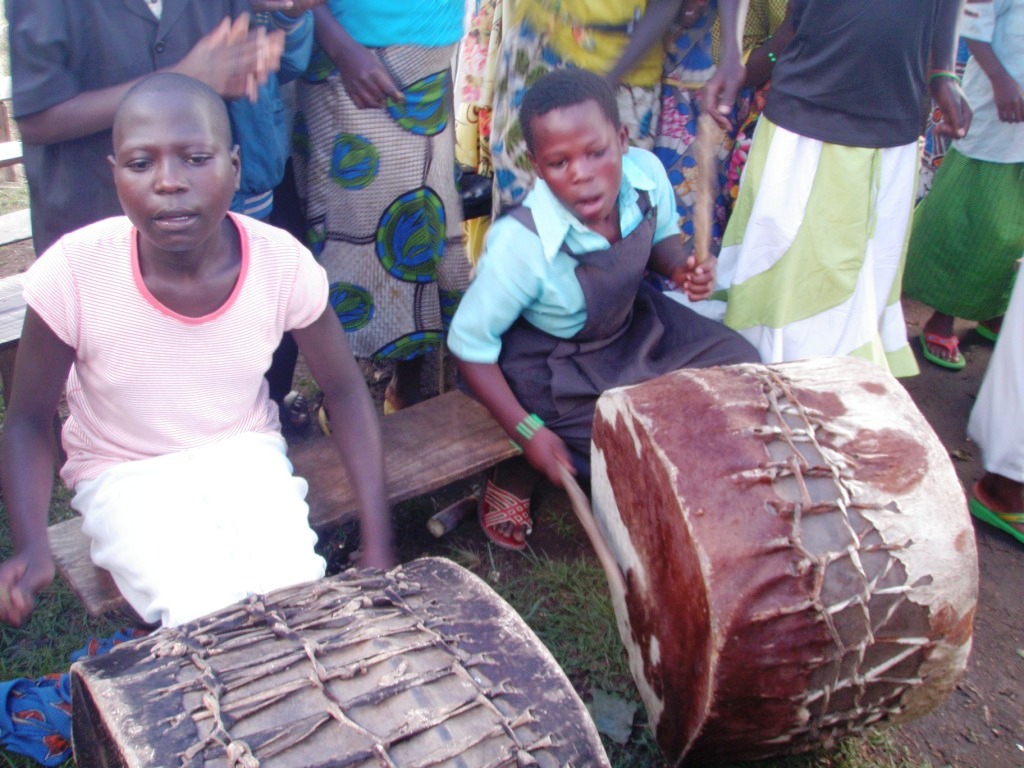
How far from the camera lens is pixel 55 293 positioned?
1.77 metres

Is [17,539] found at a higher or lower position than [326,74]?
lower

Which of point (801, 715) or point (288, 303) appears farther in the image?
point (288, 303)

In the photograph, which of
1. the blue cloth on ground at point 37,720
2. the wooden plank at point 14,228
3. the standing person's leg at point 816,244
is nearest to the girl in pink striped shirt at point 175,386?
the blue cloth on ground at point 37,720

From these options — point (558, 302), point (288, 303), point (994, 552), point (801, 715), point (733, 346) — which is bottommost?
point (994, 552)

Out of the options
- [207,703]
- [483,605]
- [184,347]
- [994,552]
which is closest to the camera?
[207,703]

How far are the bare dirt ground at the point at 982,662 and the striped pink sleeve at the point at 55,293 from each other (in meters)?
1.42

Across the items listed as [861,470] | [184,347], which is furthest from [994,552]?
[184,347]

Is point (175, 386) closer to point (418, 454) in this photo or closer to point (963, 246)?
point (418, 454)

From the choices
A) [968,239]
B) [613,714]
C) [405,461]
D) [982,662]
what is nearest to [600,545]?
[613,714]

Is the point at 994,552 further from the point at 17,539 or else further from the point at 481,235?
the point at 17,539

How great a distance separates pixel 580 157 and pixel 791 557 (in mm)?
1202

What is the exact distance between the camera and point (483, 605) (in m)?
1.54

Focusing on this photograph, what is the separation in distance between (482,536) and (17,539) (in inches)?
54.8

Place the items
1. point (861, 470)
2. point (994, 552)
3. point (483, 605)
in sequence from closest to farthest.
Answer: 1. point (483, 605)
2. point (861, 470)
3. point (994, 552)
